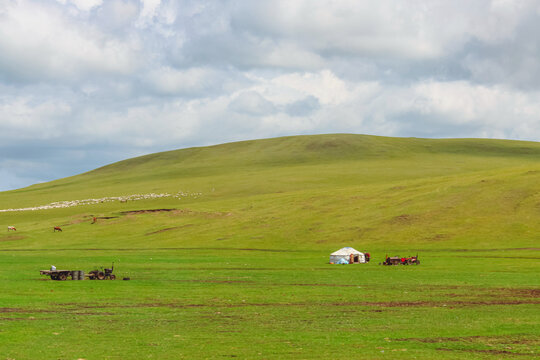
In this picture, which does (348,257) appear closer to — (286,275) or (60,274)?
(286,275)

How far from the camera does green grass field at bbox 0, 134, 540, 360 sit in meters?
23.5

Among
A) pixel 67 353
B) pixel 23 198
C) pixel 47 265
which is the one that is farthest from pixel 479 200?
pixel 23 198

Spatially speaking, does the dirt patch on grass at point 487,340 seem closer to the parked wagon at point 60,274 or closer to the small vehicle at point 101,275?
the small vehicle at point 101,275

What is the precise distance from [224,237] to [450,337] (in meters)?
79.3

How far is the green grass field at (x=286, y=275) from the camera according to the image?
77.2ft

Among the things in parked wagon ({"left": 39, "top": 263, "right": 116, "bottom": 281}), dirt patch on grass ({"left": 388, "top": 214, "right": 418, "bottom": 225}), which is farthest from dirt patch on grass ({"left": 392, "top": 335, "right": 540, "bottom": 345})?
dirt patch on grass ({"left": 388, "top": 214, "right": 418, "bottom": 225})

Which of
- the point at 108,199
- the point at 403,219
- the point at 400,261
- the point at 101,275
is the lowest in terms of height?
the point at 400,261

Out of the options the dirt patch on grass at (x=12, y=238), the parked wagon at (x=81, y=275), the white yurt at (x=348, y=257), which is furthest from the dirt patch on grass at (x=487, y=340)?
the dirt patch on grass at (x=12, y=238)

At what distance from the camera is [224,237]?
336ft

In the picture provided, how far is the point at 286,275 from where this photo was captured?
176ft

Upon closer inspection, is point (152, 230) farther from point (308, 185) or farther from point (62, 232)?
point (308, 185)

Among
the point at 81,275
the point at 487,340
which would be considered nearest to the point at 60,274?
the point at 81,275

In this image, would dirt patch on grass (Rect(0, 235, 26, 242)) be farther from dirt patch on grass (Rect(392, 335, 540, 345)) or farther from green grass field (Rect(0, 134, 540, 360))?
dirt patch on grass (Rect(392, 335, 540, 345))

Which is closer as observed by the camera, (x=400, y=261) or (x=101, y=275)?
(x=101, y=275)
